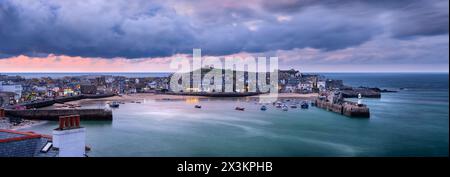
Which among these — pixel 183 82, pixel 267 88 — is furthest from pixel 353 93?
pixel 183 82

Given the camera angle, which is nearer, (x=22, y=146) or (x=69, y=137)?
(x=22, y=146)

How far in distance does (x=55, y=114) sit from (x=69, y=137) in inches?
833

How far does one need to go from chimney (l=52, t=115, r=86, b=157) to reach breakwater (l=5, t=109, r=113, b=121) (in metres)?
20.5

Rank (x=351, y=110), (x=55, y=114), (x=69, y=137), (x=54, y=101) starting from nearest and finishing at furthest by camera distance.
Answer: (x=69, y=137) → (x=55, y=114) → (x=351, y=110) → (x=54, y=101)

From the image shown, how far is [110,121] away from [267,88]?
42.9 m

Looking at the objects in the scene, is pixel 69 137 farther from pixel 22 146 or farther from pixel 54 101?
pixel 54 101

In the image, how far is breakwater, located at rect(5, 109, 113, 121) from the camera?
997 inches

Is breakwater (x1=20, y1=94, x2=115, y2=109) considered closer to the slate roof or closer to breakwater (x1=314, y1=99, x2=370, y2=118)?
breakwater (x1=314, y1=99, x2=370, y2=118)

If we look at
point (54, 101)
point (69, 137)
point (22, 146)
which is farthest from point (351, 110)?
point (22, 146)

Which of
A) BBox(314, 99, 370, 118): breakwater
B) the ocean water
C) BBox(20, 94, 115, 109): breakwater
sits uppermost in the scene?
BBox(20, 94, 115, 109): breakwater

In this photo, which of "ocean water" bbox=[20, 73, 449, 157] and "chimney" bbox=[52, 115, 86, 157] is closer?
"chimney" bbox=[52, 115, 86, 157]

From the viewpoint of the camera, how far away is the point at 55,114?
995 inches

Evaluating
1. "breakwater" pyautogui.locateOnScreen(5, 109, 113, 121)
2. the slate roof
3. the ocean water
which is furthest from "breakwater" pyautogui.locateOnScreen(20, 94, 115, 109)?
the slate roof
